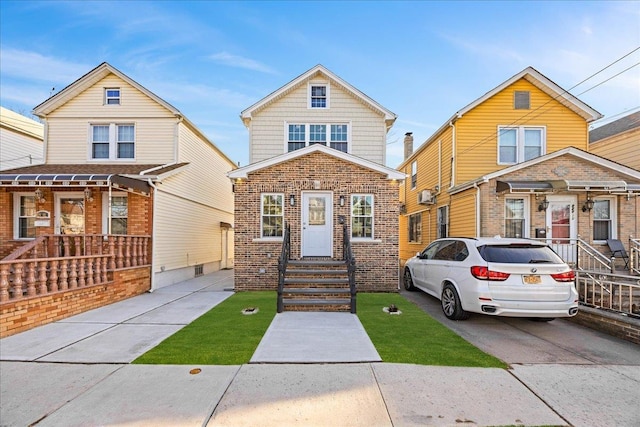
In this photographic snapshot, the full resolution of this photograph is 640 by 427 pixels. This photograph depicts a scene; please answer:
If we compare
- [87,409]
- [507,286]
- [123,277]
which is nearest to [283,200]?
[123,277]

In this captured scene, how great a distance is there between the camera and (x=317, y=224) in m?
10.2

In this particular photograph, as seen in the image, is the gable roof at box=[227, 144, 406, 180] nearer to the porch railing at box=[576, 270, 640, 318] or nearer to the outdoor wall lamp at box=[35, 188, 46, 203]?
the porch railing at box=[576, 270, 640, 318]

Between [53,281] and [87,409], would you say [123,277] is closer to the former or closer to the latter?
[53,281]

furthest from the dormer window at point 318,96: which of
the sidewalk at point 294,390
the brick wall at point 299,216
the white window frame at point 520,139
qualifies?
the sidewalk at point 294,390

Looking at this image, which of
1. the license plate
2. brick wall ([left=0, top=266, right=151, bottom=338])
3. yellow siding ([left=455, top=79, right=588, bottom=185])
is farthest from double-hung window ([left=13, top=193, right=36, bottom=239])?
yellow siding ([left=455, top=79, right=588, bottom=185])

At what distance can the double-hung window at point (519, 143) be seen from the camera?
12.8 m

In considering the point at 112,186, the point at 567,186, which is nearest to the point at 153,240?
the point at 112,186

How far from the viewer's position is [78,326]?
6.22 metres

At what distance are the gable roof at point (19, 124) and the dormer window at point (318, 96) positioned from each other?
13.8 m

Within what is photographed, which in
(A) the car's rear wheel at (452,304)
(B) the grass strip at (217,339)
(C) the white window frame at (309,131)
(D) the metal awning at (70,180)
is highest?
(C) the white window frame at (309,131)

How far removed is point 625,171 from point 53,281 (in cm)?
1567

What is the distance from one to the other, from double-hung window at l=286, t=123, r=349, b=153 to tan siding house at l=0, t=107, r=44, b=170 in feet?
37.1

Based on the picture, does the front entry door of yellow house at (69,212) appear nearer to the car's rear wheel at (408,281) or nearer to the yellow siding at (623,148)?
the car's rear wheel at (408,281)

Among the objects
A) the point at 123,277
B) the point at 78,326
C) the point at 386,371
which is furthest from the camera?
the point at 123,277
